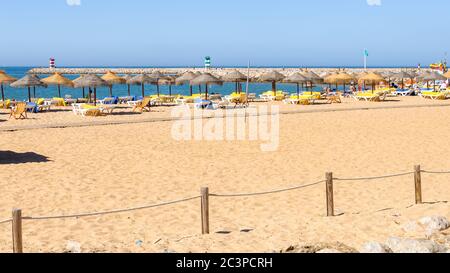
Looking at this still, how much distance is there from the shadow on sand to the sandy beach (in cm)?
12

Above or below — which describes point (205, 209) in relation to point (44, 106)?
below

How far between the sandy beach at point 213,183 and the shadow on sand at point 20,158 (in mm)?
121

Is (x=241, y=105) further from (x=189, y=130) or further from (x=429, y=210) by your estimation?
(x=429, y=210)

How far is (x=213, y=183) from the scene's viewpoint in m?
10.6

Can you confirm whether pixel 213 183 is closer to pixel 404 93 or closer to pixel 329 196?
pixel 329 196

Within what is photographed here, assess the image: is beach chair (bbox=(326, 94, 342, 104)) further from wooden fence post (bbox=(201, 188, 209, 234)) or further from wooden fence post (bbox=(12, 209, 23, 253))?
wooden fence post (bbox=(12, 209, 23, 253))

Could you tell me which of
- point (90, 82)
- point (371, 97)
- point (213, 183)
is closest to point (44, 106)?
point (90, 82)

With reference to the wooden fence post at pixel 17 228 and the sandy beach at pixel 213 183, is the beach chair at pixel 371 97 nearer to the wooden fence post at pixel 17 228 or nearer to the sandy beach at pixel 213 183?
the sandy beach at pixel 213 183

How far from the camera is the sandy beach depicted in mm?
7219

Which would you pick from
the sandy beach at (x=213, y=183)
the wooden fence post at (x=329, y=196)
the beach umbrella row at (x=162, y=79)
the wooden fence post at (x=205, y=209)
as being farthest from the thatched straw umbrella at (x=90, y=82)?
the wooden fence post at (x=205, y=209)

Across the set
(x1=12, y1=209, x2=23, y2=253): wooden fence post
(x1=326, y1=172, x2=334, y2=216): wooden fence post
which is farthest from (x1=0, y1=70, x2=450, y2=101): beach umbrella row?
(x1=12, y1=209, x2=23, y2=253): wooden fence post

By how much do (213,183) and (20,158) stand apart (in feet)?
16.4
